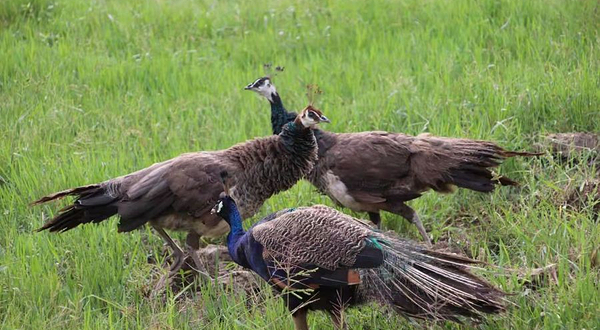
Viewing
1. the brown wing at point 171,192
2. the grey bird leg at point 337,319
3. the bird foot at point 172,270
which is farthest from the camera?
the brown wing at point 171,192

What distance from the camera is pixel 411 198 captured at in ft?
21.0

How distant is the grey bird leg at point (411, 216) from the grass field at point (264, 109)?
182 mm

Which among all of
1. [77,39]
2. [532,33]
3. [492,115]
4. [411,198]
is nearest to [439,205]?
[411,198]

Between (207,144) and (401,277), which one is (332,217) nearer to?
(401,277)

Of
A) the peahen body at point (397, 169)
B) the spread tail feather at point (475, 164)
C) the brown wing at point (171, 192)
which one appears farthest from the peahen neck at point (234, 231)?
the spread tail feather at point (475, 164)

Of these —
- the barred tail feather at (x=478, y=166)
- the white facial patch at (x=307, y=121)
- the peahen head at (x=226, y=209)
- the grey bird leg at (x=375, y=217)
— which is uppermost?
the white facial patch at (x=307, y=121)

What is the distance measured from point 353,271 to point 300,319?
428mm

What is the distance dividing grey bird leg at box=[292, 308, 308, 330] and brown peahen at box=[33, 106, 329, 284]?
1.21m

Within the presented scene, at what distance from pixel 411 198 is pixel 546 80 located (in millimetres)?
1996

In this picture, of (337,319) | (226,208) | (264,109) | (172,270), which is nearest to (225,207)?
(226,208)

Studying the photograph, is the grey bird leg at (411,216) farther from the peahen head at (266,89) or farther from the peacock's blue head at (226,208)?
the peahen head at (266,89)

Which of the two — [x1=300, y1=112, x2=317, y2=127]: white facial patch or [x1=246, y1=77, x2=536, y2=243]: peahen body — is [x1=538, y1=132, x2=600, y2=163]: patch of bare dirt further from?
[x1=300, y1=112, x2=317, y2=127]: white facial patch

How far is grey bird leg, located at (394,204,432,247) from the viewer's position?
6191 mm

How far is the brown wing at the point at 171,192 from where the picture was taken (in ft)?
19.5
